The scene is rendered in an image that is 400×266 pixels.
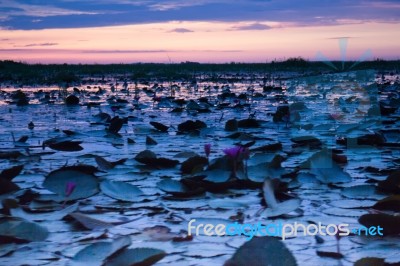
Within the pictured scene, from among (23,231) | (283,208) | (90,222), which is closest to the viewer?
(23,231)

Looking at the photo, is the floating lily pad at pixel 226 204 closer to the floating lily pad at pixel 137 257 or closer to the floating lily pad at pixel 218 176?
the floating lily pad at pixel 218 176

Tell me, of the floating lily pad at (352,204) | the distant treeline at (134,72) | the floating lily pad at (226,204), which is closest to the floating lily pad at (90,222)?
the floating lily pad at (226,204)

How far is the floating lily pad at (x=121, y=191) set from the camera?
2518 mm

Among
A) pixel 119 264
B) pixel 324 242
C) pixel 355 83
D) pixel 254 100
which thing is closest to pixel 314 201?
pixel 324 242

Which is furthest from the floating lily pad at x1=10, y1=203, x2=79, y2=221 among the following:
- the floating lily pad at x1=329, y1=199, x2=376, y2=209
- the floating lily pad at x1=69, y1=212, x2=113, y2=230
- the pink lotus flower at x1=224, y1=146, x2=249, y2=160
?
the floating lily pad at x1=329, y1=199, x2=376, y2=209

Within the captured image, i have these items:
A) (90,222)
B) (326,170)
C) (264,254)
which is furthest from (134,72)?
(264,254)

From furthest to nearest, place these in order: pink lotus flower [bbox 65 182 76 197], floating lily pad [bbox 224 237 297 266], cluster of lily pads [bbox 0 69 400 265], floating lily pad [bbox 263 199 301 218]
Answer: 1. pink lotus flower [bbox 65 182 76 197]
2. floating lily pad [bbox 263 199 301 218]
3. cluster of lily pads [bbox 0 69 400 265]
4. floating lily pad [bbox 224 237 297 266]

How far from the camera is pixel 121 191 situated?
8.43 ft

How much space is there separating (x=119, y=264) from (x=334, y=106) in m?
6.42

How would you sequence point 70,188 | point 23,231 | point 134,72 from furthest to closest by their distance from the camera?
point 134,72, point 70,188, point 23,231

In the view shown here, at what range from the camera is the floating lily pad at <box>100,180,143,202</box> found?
8.26 ft

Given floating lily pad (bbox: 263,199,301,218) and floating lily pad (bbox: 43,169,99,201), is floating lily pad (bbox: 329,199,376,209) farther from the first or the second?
floating lily pad (bbox: 43,169,99,201)

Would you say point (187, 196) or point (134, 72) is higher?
point (134, 72)

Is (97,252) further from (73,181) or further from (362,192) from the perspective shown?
(362,192)
